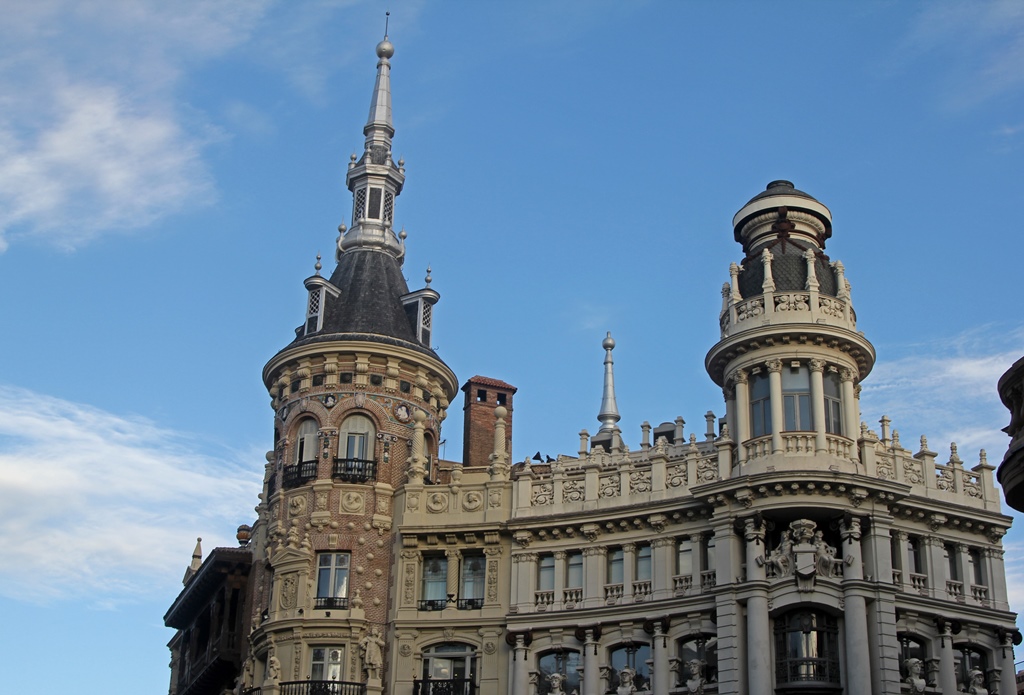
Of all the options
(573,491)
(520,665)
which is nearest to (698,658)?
(520,665)

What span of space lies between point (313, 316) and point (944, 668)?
25910 mm

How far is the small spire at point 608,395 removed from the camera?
8381cm

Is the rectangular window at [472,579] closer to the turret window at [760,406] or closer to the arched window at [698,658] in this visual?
the arched window at [698,658]

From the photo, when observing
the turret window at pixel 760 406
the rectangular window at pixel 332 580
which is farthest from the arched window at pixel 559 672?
the turret window at pixel 760 406

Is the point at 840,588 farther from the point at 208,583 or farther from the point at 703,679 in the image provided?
the point at 208,583

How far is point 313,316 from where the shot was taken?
55781 millimetres

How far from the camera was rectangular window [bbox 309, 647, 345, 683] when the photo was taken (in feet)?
163

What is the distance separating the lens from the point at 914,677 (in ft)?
144

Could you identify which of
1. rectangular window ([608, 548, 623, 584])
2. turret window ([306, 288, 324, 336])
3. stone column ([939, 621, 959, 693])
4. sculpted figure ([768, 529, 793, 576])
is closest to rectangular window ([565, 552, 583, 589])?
rectangular window ([608, 548, 623, 584])

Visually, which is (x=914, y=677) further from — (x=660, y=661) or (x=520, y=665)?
(x=520, y=665)

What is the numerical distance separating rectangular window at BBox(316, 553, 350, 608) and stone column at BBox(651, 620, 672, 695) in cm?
1102

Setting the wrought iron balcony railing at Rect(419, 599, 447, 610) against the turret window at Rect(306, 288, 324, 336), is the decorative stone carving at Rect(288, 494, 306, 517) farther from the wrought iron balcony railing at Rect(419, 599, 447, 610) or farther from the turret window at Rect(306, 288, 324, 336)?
the turret window at Rect(306, 288, 324, 336)

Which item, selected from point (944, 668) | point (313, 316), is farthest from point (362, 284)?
point (944, 668)

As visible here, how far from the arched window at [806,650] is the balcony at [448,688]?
10.9m
